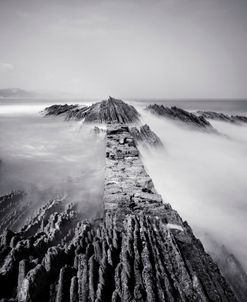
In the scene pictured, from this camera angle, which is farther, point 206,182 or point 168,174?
point 168,174

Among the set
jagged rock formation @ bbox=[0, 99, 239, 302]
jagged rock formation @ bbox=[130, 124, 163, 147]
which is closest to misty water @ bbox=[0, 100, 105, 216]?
jagged rock formation @ bbox=[0, 99, 239, 302]

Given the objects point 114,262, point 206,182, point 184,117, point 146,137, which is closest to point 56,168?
point 146,137

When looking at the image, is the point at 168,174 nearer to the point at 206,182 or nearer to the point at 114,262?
the point at 206,182

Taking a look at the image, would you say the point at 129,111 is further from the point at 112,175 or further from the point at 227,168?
the point at 112,175

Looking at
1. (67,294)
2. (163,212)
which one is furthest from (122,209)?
(67,294)

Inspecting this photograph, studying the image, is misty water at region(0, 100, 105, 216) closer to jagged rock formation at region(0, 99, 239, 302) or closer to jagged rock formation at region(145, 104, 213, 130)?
jagged rock formation at region(0, 99, 239, 302)

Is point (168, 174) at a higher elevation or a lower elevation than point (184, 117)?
lower

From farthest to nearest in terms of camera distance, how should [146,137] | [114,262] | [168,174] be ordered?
[146,137]
[168,174]
[114,262]
